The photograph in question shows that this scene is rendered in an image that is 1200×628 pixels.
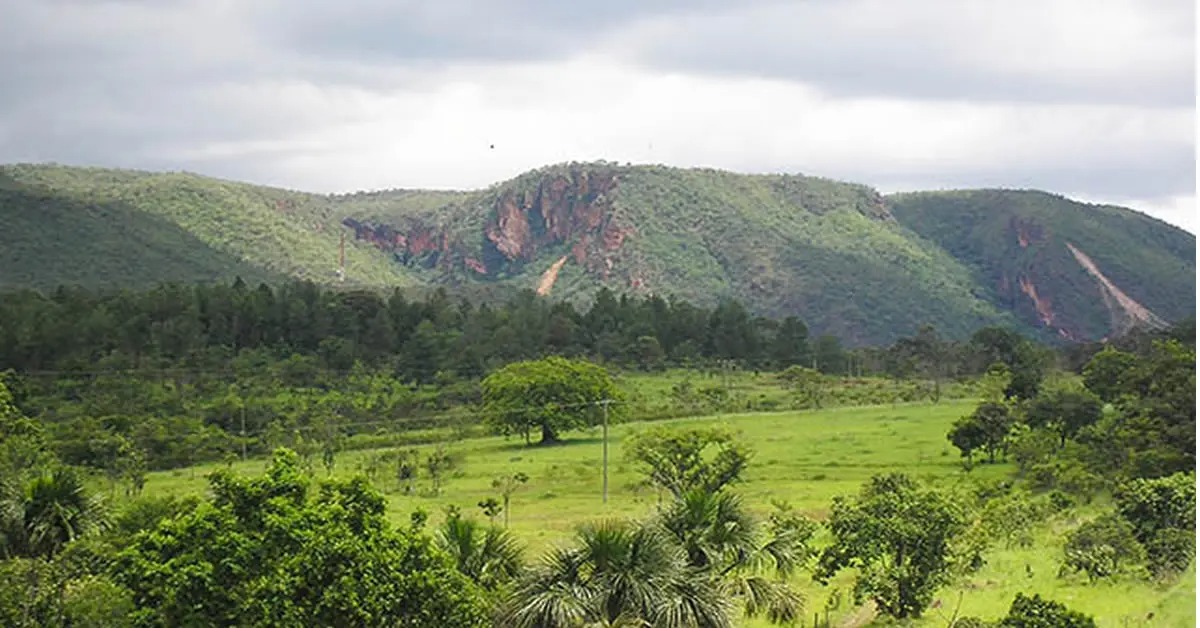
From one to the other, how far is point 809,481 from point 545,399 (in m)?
15.3

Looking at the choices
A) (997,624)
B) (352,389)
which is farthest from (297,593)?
(352,389)

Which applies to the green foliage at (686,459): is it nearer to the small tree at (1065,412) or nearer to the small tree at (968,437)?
the small tree at (968,437)

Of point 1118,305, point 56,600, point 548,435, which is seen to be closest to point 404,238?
point 1118,305

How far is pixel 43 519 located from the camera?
73.7ft

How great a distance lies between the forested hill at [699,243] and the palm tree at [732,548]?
8752 centimetres

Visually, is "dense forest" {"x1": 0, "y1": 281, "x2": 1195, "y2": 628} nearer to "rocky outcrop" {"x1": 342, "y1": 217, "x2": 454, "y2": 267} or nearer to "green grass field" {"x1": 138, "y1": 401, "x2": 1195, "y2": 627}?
"green grass field" {"x1": 138, "y1": 401, "x2": 1195, "y2": 627}

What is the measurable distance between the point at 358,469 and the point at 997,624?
102ft

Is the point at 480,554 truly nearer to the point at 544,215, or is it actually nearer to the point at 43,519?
the point at 43,519

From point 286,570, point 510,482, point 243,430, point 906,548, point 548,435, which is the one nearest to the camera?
point 286,570

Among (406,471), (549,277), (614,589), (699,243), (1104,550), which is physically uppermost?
(699,243)

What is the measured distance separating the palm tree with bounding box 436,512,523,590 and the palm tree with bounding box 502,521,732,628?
143 cm

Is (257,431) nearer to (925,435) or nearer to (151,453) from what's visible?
(151,453)

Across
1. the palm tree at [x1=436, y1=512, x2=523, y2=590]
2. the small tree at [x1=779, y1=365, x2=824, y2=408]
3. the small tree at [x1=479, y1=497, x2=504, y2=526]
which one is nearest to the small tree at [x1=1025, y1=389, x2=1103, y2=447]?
the small tree at [x1=779, y1=365, x2=824, y2=408]

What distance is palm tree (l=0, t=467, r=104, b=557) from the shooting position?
22141mm
